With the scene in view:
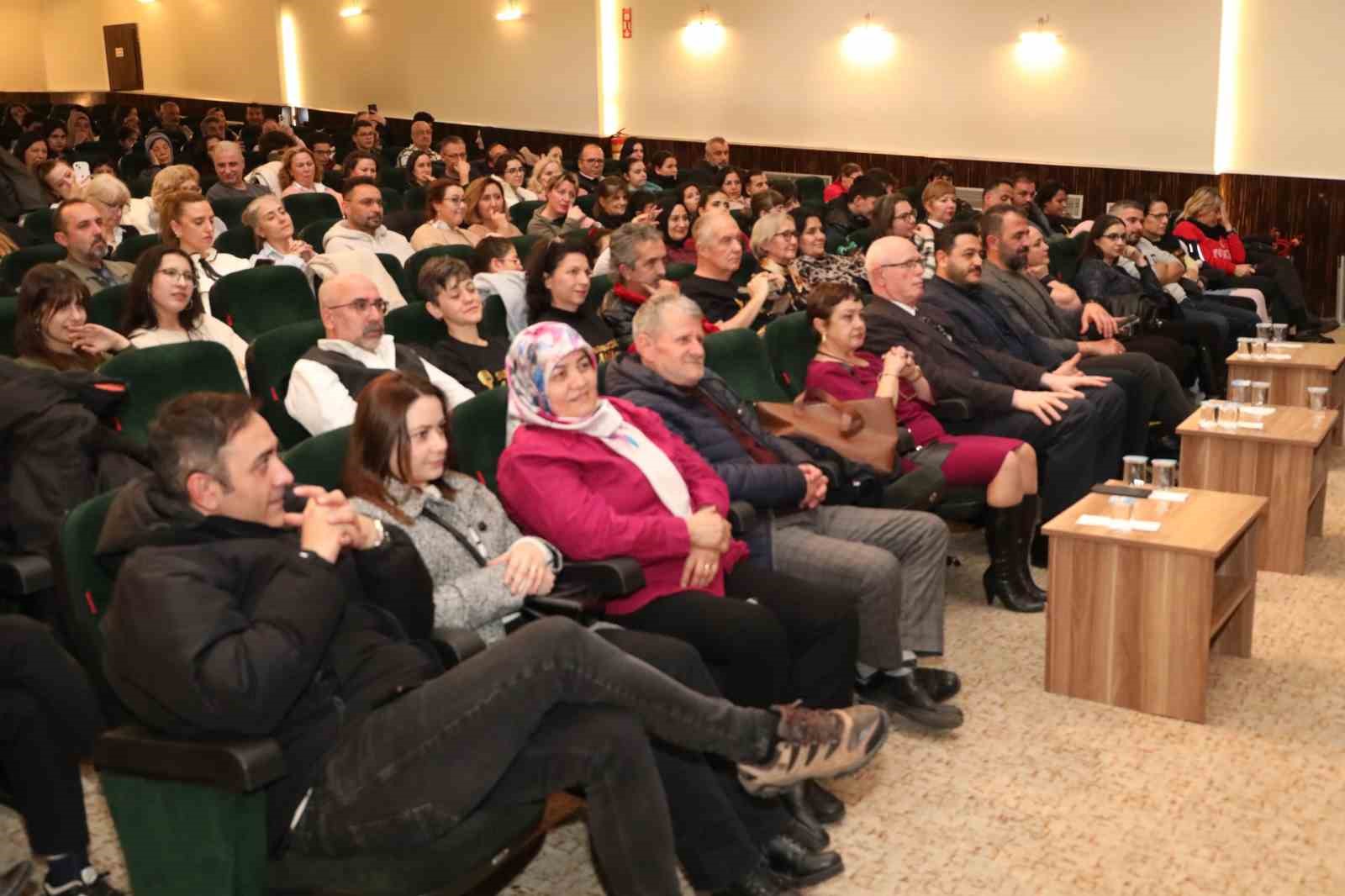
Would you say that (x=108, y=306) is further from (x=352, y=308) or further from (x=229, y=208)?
(x=229, y=208)

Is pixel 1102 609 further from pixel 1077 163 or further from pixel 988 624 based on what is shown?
pixel 1077 163

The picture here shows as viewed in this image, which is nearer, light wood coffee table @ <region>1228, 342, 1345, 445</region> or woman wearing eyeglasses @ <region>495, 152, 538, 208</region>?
light wood coffee table @ <region>1228, 342, 1345, 445</region>

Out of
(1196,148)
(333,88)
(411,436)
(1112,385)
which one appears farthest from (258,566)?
(333,88)

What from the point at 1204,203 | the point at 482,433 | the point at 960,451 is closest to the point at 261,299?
the point at 482,433

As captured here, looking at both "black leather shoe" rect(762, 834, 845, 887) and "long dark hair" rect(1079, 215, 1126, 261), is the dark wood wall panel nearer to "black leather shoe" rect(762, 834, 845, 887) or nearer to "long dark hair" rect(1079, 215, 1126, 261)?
"long dark hair" rect(1079, 215, 1126, 261)

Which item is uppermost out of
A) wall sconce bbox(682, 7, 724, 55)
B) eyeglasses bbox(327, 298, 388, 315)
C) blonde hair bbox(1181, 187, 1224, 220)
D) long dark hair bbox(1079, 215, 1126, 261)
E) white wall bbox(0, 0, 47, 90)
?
white wall bbox(0, 0, 47, 90)

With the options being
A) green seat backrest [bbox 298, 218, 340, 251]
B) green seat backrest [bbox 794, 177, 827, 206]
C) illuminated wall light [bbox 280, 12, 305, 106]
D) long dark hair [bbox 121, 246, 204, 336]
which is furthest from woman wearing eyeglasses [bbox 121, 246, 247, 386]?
illuminated wall light [bbox 280, 12, 305, 106]

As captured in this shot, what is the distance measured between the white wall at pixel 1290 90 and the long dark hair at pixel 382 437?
8494mm

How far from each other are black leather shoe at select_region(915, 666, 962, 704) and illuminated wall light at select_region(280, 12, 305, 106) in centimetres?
1511

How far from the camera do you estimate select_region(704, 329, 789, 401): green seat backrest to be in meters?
4.25

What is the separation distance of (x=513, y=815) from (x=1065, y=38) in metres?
9.45

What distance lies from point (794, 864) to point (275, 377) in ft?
6.64

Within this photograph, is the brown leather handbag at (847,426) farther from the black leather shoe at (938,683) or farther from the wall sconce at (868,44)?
the wall sconce at (868,44)

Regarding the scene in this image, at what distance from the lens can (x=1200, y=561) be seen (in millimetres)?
3580
